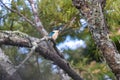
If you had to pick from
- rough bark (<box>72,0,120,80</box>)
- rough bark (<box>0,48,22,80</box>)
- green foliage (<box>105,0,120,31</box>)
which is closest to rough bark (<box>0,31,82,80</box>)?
rough bark (<box>0,48,22,80</box>)

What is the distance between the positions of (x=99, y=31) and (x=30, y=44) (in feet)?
1.06

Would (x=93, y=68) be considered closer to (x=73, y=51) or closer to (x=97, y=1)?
(x=73, y=51)

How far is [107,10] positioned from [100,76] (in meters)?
0.61

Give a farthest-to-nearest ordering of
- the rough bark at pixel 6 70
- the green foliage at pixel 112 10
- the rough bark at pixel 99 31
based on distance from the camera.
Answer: the green foliage at pixel 112 10, the rough bark at pixel 6 70, the rough bark at pixel 99 31

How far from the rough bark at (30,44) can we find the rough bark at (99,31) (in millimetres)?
233

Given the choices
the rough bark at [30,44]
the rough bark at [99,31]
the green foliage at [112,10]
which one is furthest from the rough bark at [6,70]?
the green foliage at [112,10]

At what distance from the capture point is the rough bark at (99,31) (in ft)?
5.04

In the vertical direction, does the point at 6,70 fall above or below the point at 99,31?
below

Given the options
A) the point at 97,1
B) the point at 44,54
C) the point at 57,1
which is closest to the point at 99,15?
the point at 97,1

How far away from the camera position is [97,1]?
1575 millimetres

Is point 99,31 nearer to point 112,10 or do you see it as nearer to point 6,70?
point 6,70

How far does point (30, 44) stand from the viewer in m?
1.67

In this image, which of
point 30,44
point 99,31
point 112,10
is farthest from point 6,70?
point 112,10

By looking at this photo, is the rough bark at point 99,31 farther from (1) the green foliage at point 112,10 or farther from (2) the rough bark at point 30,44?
(1) the green foliage at point 112,10
